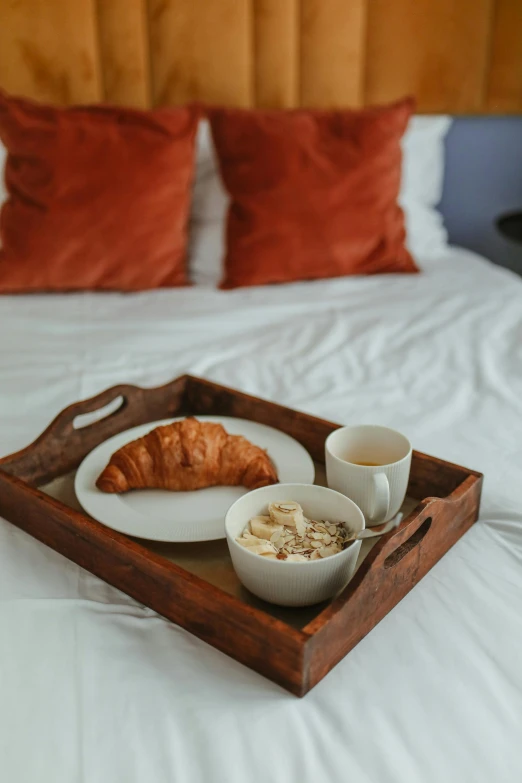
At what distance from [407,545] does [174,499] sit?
311 mm

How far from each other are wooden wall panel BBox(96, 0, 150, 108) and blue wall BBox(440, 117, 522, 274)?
98 cm

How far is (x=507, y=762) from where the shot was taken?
64 cm

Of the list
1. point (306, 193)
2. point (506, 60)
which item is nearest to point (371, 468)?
point (306, 193)

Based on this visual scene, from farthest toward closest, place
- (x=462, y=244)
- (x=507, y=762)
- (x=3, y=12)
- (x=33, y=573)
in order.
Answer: (x=462, y=244) → (x=3, y=12) → (x=33, y=573) → (x=507, y=762)

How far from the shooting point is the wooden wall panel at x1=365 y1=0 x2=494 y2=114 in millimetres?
2303

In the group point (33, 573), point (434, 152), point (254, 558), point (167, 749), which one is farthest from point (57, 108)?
point (167, 749)

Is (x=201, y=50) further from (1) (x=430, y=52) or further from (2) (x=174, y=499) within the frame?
(2) (x=174, y=499)

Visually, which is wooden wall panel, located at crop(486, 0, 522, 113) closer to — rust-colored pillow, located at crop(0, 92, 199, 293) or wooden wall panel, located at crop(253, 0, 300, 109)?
wooden wall panel, located at crop(253, 0, 300, 109)

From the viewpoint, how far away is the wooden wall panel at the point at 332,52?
7.36 ft

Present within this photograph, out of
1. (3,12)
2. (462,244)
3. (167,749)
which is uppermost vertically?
(3,12)

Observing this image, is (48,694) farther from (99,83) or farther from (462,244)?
(462,244)

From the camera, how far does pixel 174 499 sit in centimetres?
97

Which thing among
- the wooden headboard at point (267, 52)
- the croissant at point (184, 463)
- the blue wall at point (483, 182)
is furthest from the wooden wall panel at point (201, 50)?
the croissant at point (184, 463)

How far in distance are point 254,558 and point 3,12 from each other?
1867 millimetres
